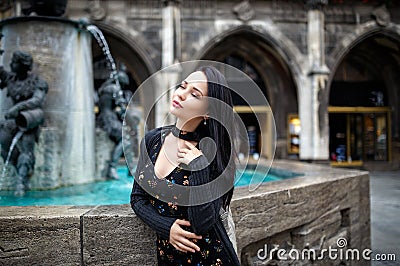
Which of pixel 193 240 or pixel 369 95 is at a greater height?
pixel 369 95

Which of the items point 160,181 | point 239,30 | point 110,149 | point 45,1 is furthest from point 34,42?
point 239,30

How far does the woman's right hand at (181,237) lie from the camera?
1.49 metres

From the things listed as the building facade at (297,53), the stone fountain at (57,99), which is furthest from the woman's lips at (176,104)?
the building facade at (297,53)

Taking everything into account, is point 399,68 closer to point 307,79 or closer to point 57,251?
point 307,79

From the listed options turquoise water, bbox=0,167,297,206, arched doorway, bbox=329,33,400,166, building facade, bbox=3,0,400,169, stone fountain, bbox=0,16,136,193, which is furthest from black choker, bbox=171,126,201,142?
arched doorway, bbox=329,33,400,166

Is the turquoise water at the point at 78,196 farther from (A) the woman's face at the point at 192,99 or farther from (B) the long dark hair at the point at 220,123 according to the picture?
(A) the woman's face at the point at 192,99

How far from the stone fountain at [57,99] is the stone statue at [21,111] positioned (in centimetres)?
24

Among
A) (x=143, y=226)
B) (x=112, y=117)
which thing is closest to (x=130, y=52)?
(x=112, y=117)

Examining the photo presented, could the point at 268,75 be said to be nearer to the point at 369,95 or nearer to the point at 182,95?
the point at 369,95

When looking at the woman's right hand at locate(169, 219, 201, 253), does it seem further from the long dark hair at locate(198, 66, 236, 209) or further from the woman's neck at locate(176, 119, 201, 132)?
the woman's neck at locate(176, 119, 201, 132)

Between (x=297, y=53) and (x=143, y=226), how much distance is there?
13690 mm

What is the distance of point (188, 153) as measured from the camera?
153 centimetres

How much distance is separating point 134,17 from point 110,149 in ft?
31.6

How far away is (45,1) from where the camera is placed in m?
4.93
